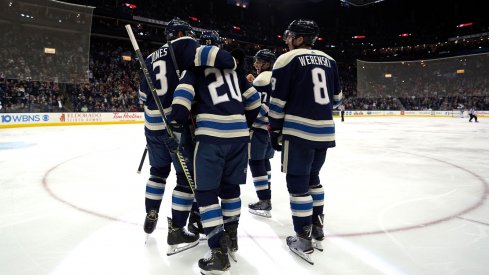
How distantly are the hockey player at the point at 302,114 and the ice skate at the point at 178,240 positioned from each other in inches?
26.3

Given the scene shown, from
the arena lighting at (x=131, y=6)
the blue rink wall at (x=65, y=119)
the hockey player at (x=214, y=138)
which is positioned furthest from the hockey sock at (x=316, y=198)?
the arena lighting at (x=131, y=6)

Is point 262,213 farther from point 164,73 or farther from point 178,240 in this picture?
point 164,73

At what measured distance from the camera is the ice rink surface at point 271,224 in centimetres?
200

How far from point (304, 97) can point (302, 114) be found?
11 cm

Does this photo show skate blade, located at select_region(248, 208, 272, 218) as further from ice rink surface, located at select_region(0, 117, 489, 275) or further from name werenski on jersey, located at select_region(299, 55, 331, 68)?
name werenski on jersey, located at select_region(299, 55, 331, 68)

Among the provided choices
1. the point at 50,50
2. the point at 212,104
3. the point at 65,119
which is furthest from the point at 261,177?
the point at 50,50

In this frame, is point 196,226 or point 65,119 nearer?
point 196,226

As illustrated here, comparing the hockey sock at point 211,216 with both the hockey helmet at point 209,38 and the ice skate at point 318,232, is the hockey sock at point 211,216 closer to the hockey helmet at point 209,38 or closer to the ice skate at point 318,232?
the ice skate at point 318,232

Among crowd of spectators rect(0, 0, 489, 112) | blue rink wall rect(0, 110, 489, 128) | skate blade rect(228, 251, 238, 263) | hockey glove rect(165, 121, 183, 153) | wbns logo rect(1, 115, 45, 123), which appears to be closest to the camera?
hockey glove rect(165, 121, 183, 153)

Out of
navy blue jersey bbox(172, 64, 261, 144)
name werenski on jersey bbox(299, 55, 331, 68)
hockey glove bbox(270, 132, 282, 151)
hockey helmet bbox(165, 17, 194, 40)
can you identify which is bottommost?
hockey glove bbox(270, 132, 282, 151)

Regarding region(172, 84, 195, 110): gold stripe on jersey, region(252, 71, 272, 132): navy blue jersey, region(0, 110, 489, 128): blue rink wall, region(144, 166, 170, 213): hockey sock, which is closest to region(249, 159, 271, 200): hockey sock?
region(252, 71, 272, 132): navy blue jersey

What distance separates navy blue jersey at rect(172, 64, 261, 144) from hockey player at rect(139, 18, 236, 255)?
18cm

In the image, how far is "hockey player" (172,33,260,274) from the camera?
1.85m

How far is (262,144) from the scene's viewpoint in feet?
9.61
